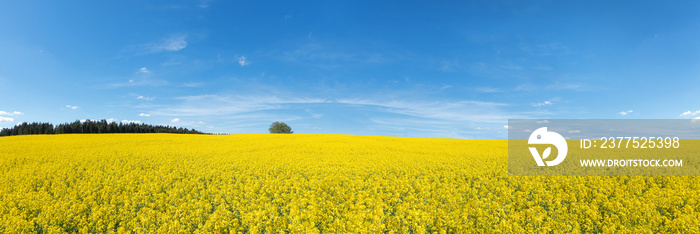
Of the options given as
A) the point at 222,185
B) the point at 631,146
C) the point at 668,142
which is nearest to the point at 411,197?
the point at 222,185

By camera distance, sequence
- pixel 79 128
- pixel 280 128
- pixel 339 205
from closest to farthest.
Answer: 1. pixel 339 205
2. pixel 79 128
3. pixel 280 128

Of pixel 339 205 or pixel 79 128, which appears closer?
pixel 339 205

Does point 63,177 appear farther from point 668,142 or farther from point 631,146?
point 668,142

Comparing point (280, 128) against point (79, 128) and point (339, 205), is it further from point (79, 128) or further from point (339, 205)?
point (339, 205)

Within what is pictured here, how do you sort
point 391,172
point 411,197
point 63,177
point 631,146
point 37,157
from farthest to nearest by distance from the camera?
point 631,146 → point 37,157 → point 391,172 → point 63,177 → point 411,197

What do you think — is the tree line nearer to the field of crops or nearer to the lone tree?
the lone tree

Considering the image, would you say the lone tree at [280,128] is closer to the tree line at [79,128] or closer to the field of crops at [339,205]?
the tree line at [79,128]

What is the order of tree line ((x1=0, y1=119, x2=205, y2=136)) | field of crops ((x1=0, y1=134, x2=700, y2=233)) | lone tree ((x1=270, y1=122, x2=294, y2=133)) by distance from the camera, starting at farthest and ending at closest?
lone tree ((x1=270, y1=122, x2=294, y2=133)) < tree line ((x1=0, y1=119, x2=205, y2=136)) < field of crops ((x1=0, y1=134, x2=700, y2=233))

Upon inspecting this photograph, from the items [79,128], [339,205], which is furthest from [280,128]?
[339,205]

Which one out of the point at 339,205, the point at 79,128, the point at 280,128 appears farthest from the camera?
the point at 280,128

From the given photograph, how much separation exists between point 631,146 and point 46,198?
44.8 m

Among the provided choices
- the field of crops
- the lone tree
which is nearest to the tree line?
the lone tree

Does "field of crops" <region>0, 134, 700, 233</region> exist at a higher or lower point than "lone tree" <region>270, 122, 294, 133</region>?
lower

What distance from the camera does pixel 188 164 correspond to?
61.7ft
